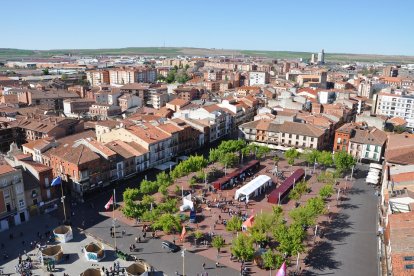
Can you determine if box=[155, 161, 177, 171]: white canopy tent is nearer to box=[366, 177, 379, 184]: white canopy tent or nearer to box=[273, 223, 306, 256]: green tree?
box=[273, 223, 306, 256]: green tree

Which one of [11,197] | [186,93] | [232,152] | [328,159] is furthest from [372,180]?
[186,93]

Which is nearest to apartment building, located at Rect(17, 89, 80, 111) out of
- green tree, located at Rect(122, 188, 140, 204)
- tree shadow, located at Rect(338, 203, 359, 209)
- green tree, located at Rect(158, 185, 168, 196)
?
green tree, located at Rect(158, 185, 168, 196)

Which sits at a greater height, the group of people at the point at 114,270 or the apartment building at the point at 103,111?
the apartment building at the point at 103,111

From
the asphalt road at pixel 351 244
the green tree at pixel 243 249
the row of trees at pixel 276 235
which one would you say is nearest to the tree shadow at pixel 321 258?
the asphalt road at pixel 351 244

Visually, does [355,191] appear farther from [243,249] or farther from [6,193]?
[6,193]

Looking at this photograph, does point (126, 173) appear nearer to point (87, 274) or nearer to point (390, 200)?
point (87, 274)

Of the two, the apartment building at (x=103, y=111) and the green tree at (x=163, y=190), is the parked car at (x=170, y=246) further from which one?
the apartment building at (x=103, y=111)
